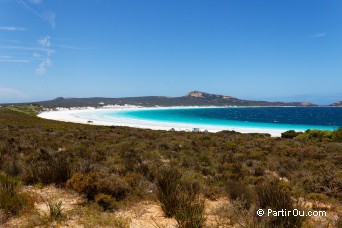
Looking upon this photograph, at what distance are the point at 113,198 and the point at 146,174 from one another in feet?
8.68

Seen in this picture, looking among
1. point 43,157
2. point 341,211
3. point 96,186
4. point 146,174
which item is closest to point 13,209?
point 96,186

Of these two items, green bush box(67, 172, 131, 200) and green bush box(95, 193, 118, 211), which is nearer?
green bush box(95, 193, 118, 211)

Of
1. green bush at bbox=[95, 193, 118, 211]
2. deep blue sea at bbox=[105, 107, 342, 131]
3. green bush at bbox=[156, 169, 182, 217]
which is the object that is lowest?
deep blue sea at bbox=[105, 107, 342, 131]

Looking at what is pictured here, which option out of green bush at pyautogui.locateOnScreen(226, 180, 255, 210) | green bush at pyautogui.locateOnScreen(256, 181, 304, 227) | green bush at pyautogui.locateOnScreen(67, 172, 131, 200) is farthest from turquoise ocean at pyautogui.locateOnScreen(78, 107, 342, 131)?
green bush at pyautogui.locateOnScreen(67, 172, 131, 200)

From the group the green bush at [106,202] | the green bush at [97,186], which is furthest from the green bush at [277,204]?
the green bush at [97,186]

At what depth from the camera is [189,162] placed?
38.9 ft

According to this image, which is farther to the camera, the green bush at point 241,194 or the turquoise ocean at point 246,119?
the turquoise ocean at point 246,119

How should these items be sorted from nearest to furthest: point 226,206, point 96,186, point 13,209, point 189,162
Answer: point 13,209, point 226,206, point 96,186, point 189,162

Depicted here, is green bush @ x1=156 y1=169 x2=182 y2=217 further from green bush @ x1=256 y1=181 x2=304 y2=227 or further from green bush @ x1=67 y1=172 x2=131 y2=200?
green bush @ x1=256 y1=181 x2=304 y2=227

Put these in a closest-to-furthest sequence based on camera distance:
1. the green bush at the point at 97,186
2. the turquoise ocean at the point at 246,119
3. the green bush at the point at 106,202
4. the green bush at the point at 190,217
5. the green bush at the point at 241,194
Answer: the green bush at the point at 190,217 < the green bush at the point at 106,202 < the green bush at the point at 241,194 < the green bush at the point at 97,186 < the turquoise ocean at the point at 246,119

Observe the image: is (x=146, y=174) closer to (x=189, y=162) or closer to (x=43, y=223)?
(x=189, y=162)

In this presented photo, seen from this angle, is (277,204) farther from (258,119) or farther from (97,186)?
(258,119)

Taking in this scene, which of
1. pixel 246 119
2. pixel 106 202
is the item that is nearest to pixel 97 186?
pixel 106 202

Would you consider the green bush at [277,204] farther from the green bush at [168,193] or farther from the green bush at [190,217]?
the green bush at [168,193]
